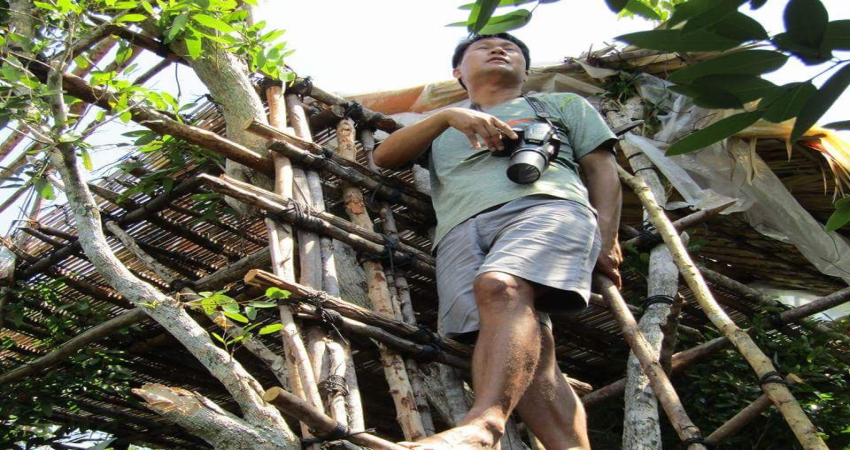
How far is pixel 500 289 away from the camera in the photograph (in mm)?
2449

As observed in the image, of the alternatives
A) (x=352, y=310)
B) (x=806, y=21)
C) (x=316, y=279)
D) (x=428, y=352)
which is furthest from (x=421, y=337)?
(x=806, y=21)

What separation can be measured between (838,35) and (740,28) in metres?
0.10

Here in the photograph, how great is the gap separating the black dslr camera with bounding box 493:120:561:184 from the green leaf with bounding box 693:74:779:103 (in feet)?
5.33

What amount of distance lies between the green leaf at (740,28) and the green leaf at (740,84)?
7 centimetres

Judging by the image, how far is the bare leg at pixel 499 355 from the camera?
7.05 ft

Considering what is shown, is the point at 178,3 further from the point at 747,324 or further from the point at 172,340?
the point at 747,324

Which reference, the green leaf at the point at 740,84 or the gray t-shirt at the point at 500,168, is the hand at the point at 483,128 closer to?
the gray t-shirt at the point at 500,168

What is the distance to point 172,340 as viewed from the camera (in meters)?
3.67

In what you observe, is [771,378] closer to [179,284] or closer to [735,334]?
[735,334]

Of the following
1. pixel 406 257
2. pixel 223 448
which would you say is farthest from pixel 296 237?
pixel 223 448

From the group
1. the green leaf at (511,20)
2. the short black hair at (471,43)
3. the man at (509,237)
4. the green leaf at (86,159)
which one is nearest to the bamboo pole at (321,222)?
the man at (509,237)

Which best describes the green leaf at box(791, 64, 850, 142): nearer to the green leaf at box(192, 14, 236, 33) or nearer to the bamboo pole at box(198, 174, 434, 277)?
the bamboo pole at box(198, 174, 434, 277)

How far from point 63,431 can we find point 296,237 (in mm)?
1506

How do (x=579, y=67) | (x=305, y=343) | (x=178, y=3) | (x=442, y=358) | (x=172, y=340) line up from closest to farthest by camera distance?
1. (x=305, y=343)
2. (x=442, y=358)
3. (x=178, y=3)
4. (x=172, y=340)
5. (x=579, y=67)
